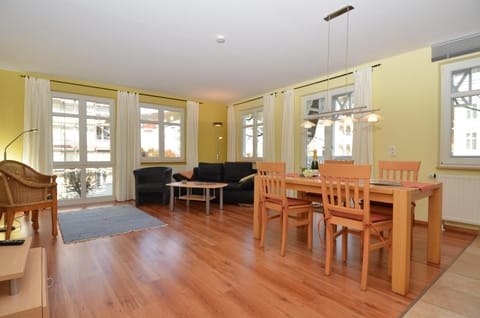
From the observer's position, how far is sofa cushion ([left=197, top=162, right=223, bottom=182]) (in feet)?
19.2

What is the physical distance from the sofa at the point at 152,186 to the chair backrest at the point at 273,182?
2747 mm

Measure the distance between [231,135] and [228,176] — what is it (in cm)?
161

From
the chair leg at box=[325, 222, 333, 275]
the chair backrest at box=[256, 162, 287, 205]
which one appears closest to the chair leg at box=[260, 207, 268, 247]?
the chair backrest at box=[256, 162, 287, 205]

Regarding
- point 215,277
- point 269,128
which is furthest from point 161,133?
point 215,277

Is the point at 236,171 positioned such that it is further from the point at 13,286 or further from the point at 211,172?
the point at 13,286

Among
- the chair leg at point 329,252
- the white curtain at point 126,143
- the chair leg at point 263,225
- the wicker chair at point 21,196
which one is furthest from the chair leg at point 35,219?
the chair leg at point 329,252

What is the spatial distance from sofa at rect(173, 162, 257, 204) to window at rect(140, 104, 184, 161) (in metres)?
0.79

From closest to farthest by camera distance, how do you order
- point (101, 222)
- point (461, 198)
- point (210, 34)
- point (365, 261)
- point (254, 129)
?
point (365, 261) < point (210, 34) < point (461, 198) < point (101, 222) < point (254, 129)

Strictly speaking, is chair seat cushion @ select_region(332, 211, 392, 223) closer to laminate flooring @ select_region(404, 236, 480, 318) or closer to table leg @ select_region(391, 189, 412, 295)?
table leg @ select_region(391, 189, 412, 295)

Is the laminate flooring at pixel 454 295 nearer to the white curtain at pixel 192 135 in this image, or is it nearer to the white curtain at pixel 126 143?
the white curtain at pixel 126 143

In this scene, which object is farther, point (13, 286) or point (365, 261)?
point (365, 261)

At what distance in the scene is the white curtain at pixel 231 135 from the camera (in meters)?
7.01

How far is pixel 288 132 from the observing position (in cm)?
540

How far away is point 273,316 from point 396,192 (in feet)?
4.26
